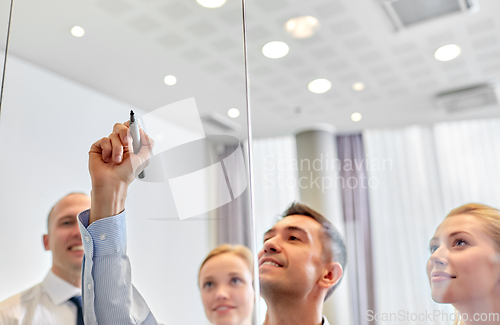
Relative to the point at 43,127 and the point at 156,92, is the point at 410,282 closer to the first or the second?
the point at 156,92

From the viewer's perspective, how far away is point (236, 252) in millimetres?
1051

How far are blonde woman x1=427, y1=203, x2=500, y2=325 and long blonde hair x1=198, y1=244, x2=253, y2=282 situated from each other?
1.44ft

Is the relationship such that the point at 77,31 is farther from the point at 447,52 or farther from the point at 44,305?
the point at 447,52

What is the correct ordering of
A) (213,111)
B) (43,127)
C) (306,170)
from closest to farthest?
(306,170) → (213,111) → (43,127)

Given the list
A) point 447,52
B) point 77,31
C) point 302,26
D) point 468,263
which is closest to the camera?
point 468,263

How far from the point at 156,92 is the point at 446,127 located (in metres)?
0.87

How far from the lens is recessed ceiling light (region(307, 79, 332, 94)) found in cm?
109

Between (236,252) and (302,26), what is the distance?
68 cm

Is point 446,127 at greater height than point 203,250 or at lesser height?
greater

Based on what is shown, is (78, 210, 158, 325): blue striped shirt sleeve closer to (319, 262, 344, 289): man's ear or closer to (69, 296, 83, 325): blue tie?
(69, 296, 83, 325): blue tie

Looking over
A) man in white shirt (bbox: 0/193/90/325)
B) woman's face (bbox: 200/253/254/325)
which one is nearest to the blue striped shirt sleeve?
man in white shirt (bbox: 0/193/90/325)

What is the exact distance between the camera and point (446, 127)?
1.00 metres

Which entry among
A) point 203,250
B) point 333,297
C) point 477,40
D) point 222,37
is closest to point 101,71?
point 222,37

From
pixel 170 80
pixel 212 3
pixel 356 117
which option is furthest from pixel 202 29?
pixel 356 117
